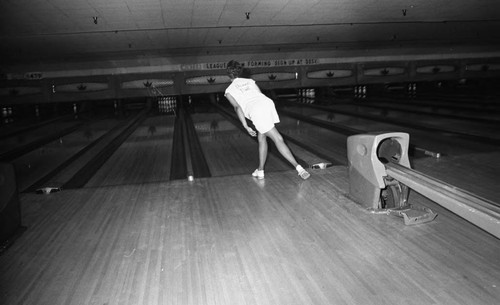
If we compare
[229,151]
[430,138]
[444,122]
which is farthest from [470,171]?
[444,122]

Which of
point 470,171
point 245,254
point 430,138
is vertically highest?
point 430,138

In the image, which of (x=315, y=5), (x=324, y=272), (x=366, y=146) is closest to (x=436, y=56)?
(x=315, y=5)

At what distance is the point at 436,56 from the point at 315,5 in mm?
10395

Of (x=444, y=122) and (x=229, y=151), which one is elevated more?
(x=444, y=122)

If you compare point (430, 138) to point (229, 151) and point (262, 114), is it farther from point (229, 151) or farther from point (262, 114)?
point (262, 114)

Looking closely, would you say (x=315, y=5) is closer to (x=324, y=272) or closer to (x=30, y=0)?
(x=30, y=0)

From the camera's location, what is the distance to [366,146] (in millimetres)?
2537

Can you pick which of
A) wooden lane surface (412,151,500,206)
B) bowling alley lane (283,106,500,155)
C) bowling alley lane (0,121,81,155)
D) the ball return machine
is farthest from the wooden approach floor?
bowling alley lane (0,121,81,155)

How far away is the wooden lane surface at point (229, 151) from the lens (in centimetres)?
413

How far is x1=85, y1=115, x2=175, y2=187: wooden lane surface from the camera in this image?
393 cm

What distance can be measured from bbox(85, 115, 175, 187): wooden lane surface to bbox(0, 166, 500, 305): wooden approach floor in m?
0.88

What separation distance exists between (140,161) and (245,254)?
3.06m

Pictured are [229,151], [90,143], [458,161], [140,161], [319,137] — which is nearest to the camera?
[458,161]

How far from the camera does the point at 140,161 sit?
4734 mm
